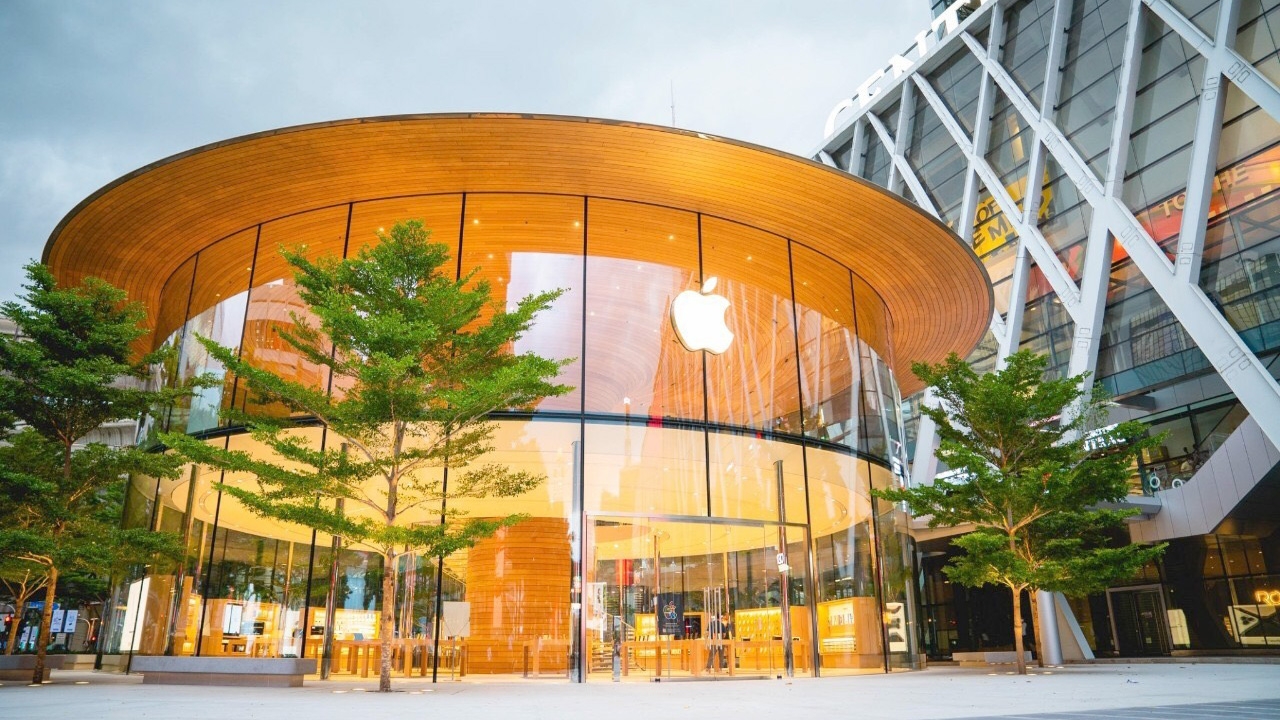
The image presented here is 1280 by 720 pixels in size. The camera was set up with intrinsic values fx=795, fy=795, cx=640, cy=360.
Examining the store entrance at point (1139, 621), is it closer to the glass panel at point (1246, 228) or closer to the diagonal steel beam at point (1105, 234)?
the diagonal steel beam at point (1105, 234)

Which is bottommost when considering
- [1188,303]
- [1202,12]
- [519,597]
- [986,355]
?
[519,597]

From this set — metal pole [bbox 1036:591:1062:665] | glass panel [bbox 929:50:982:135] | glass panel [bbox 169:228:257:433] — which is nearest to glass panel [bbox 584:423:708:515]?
glass panel [bbox 169:228:257:433]

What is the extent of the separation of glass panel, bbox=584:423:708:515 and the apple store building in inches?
1.6

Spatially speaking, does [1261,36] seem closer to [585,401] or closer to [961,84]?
[961,84]

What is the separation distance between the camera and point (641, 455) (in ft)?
46.0

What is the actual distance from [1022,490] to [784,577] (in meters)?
4.78

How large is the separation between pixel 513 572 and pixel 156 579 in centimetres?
684

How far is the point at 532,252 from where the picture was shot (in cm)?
1514

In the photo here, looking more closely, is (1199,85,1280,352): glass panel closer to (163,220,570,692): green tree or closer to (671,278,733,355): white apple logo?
(671,278,733,355): white apple logo

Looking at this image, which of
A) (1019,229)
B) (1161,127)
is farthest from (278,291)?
(1161,127)

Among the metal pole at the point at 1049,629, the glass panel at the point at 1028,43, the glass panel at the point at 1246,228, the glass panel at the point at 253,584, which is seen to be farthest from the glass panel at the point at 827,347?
the glass panel at the point at 1028,43

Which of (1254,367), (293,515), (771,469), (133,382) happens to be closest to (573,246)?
(771,469)

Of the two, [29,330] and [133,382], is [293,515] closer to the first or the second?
[29,330]

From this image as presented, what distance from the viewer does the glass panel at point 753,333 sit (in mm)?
14930
